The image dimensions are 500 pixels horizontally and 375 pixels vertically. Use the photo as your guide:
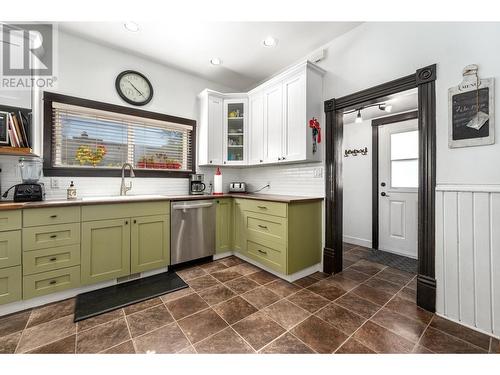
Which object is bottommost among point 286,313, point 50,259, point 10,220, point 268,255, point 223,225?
point 286,313

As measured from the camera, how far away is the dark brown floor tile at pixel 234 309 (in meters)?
1.72

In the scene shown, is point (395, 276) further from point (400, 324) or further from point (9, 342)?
point (9, 342)

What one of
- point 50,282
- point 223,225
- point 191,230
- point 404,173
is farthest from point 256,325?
point 404,173

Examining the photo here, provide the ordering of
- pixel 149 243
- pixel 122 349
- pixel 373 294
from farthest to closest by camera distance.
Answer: pixel 149 243 < pixel 373 294 < pixel 122 349

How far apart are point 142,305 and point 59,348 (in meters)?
0.59

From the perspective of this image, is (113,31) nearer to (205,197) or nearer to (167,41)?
(167,41)

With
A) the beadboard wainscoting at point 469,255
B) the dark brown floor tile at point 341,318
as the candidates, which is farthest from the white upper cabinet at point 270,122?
the dark brown floor tile at point 341,318

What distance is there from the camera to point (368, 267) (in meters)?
2.77

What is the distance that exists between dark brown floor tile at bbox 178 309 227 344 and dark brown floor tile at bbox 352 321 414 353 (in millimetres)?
999

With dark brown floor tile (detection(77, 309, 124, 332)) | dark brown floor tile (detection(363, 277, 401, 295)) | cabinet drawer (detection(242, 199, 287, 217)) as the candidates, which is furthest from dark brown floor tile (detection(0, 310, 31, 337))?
dark brown floor tile (detection(363, 277, 401, 295))

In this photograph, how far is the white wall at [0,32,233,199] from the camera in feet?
7.92

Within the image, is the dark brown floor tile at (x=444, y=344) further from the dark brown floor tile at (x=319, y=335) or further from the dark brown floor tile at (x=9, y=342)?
the dark brown floor tile at (x=9, y=342)

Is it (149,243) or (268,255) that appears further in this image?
(268,255)

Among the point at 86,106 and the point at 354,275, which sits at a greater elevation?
the point at 86,106
